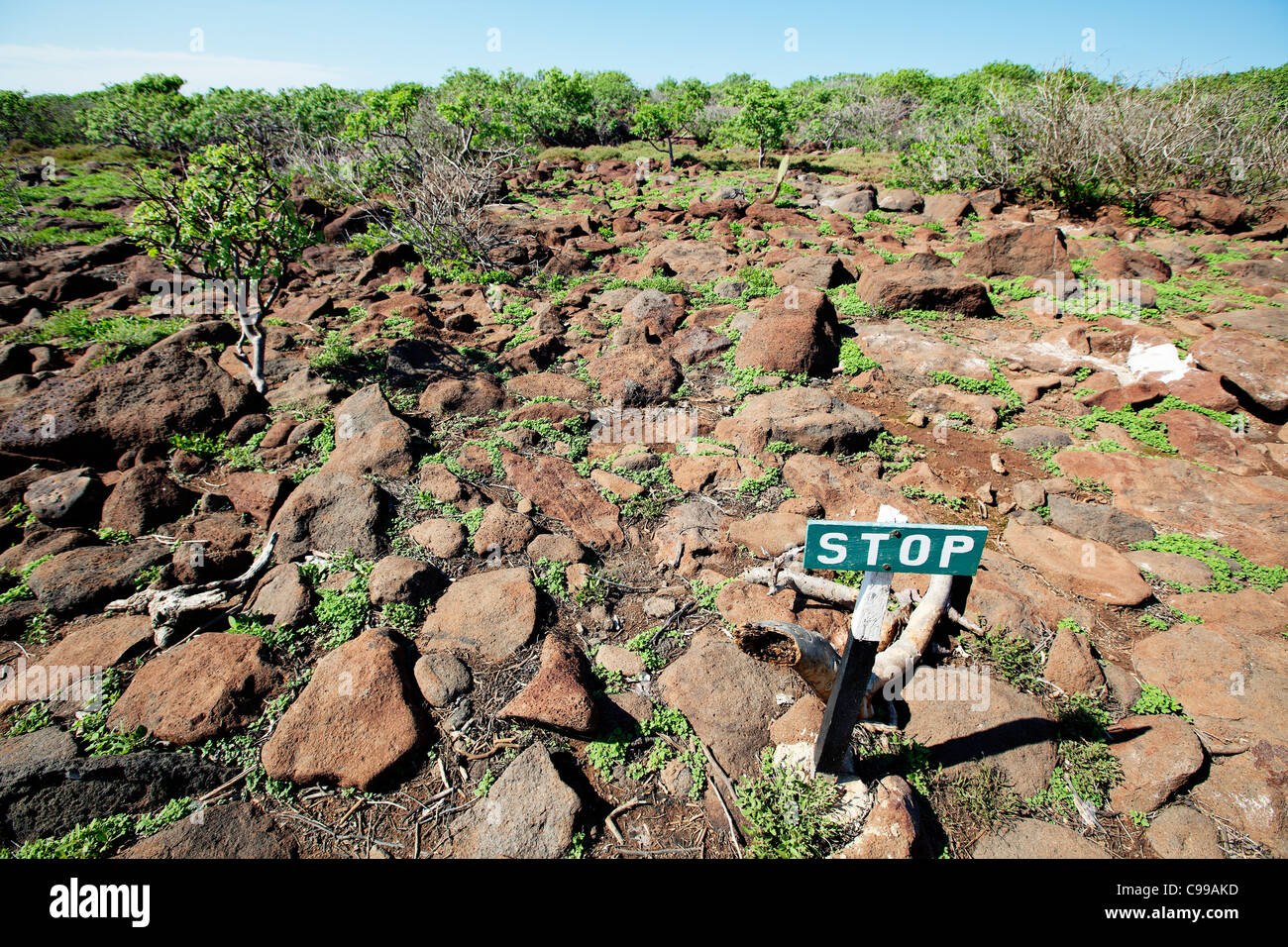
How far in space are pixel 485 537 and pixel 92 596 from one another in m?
2.55

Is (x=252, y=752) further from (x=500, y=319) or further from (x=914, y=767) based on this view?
(x=500, y=319)

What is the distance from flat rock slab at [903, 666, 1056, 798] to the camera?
302cm

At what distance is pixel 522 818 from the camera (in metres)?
2.75

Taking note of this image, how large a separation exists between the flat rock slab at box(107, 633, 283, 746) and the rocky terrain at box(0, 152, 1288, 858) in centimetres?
2

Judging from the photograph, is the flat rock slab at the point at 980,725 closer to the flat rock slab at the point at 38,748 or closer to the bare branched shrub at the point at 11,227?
the flat rock slab at the point at 38,748

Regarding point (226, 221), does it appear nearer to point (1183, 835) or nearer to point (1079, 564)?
point (1079, 564)

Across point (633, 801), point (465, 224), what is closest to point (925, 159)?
point (465, 224)

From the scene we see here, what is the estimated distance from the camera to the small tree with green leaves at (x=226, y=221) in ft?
19.3

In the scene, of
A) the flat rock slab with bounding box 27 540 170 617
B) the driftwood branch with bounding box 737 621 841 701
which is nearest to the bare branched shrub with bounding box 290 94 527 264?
the flat rock slab with bounding box 27 540 170 617

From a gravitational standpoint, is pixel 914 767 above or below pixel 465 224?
below

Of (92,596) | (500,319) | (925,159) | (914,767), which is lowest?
(914,767)

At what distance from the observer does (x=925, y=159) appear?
1608cm

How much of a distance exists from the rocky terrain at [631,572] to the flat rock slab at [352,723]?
15 mm

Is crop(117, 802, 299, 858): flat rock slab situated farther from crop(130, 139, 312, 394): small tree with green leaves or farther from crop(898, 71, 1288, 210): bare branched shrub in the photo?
crop(898, 71, 1288, 210): bare branched shrub
